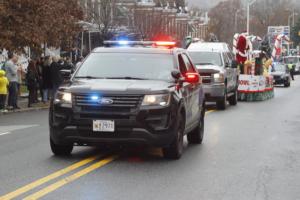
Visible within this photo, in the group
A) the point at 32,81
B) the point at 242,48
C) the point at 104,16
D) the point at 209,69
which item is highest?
the point at 104,16

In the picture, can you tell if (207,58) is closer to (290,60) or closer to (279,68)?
(279,68)

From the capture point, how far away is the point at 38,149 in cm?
1115

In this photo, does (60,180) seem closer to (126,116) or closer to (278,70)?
(126,116)

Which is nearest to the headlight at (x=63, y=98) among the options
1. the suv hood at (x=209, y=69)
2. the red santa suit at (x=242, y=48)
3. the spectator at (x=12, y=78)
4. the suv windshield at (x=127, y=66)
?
the suv windshield at (x=127, y=66)

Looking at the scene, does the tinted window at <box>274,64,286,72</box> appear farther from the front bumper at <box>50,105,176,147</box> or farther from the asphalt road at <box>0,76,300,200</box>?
the front bumper at <box>50,105,176,147</box>

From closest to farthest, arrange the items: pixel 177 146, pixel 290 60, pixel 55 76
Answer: pixel 177 146 < pixel 55 76 < pixel 290 60

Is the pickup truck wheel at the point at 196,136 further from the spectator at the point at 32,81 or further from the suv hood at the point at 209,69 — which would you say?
the spectator at the point at 32,81

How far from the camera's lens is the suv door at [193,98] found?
11.1 metres

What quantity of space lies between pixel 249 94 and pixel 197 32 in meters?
75.6

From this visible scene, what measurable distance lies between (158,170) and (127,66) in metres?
2.23

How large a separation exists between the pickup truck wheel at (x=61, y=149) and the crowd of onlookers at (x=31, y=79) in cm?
931

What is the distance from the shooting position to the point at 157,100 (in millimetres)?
9477

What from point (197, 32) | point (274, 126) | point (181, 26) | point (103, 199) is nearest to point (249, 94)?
point (274, 126)

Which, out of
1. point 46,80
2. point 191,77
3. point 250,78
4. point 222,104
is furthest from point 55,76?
point 191,77
